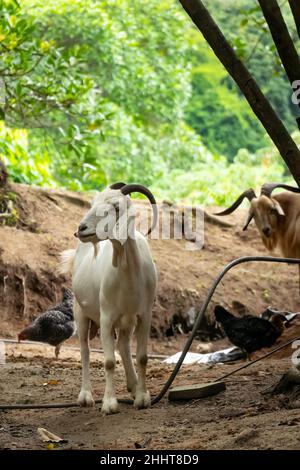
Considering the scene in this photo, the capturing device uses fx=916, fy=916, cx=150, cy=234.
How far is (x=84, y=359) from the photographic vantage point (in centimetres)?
702

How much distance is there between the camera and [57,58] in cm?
1160

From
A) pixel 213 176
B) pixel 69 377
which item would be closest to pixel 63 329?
pixel 69 377

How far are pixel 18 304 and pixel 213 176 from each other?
40.2ft

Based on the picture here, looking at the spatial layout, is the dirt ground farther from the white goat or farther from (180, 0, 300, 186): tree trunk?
(180, 0, 300, 186): tree trunk

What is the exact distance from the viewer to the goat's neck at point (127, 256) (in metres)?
6.55

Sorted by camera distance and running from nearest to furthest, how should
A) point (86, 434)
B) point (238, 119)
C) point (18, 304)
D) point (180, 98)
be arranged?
point (86, 434) < point (18, 304) < point (180, 98) < point (238, 119)

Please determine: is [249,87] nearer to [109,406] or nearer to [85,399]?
[109,406]

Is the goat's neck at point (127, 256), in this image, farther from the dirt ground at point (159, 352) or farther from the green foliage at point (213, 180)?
the green foliage at point (213, 180)

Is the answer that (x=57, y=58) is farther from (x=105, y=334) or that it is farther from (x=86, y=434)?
(x=86, y=434)

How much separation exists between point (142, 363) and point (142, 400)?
0.29m

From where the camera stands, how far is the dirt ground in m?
5.52

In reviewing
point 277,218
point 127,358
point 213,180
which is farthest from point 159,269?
point 213,180

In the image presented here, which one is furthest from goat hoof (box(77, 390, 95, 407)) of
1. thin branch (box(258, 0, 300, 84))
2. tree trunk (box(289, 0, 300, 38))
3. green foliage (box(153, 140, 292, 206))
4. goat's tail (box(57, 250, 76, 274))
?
green foliage (box(153, 140, 292, 206))

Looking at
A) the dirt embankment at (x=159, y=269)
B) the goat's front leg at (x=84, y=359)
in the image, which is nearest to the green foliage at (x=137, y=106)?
the dirt embankment at (x=159, y=269)
